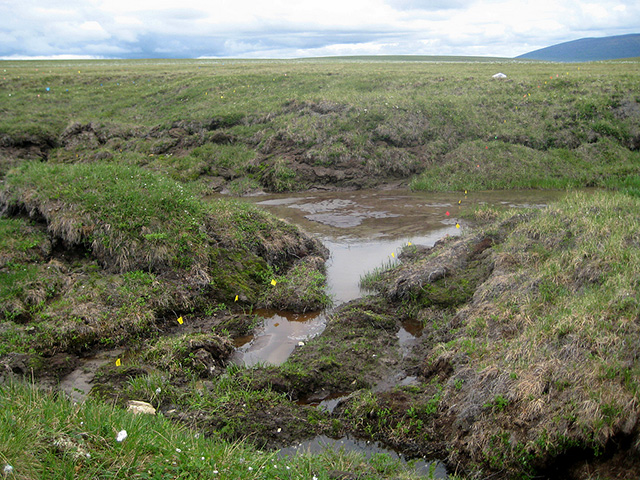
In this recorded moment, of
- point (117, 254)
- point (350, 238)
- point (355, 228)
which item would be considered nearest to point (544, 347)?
point (117, 254)

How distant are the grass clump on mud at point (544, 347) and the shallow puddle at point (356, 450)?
0.23 meters

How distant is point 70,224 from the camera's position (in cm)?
833

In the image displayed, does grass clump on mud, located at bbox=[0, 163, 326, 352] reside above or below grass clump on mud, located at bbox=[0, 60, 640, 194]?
below

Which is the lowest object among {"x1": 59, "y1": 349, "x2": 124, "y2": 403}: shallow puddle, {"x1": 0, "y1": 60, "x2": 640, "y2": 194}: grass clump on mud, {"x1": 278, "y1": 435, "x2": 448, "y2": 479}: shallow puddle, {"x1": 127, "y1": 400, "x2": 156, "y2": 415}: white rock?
{"x1": 278, "y1": 435, "x2": 448, "y2": 479}: shallow puddle

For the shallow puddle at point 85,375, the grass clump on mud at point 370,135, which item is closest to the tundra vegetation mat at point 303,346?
the shallow puddle at point 85,375

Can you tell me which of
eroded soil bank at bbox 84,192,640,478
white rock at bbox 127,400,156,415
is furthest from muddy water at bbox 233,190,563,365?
white rock at bbox 127,400,156,415

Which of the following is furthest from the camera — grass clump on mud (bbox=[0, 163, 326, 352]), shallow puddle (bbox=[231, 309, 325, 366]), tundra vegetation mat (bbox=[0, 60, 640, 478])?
grass clump on mud (bbox=[0, 163, 326, 352])

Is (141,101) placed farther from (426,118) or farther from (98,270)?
(98,270)

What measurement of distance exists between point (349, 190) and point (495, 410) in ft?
42.1

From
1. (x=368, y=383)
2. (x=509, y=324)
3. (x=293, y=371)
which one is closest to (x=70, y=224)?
(x=293, y=371)

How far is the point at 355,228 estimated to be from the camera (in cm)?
1272

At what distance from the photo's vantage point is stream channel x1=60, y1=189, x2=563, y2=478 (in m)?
5.88

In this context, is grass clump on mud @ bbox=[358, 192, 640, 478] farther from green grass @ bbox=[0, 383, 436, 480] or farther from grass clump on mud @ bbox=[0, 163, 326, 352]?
grass clump on mud @ bbox=[0, 163, 326, 352]

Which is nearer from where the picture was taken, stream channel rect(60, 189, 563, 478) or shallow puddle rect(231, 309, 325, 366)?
stream channel rect(60, 189, 563, 478)
